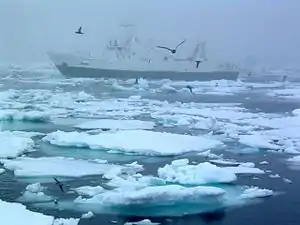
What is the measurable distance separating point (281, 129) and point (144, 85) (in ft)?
3.20

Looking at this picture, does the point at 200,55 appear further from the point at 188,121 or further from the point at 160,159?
the point at 160,159

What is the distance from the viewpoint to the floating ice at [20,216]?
234 cm

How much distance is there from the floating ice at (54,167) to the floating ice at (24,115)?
59 cm

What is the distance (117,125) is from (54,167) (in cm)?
64

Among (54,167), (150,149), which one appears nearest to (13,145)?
(54,167)

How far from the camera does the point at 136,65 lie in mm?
3998

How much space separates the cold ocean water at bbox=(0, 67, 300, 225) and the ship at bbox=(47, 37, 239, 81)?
72 millimetres

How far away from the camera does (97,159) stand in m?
3.12

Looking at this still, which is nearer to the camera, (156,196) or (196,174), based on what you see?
(156,196)

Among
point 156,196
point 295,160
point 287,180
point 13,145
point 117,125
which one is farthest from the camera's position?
point 117,125

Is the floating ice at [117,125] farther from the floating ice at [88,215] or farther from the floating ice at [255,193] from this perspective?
the floating ice at [88,215]

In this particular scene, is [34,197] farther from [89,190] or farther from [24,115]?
[24,115]

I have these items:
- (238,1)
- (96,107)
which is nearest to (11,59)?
(96,107)

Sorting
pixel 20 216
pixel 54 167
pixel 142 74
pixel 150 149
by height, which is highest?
pixel 142 74
